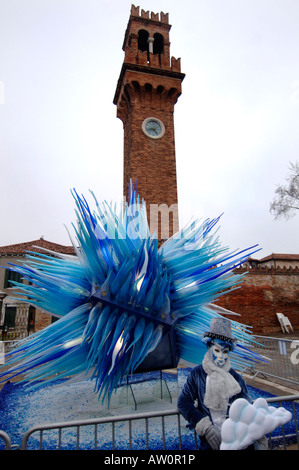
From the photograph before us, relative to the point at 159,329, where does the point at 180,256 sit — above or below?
above

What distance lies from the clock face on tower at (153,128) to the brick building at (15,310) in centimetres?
714

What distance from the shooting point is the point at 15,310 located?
55.6ft

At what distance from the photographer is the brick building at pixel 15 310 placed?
541 inches

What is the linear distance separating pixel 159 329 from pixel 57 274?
1.18 meters

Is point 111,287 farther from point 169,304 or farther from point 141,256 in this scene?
point 169,304

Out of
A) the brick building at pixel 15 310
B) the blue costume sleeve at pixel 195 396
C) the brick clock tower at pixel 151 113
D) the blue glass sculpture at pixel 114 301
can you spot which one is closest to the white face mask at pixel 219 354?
the blue costume sleeve at pixel 195 396

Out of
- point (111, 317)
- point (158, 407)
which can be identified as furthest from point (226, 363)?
point (158, 407)

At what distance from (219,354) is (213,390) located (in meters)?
0.21

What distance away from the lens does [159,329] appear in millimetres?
2834

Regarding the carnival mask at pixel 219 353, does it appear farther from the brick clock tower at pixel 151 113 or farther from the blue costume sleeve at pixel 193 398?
the brick clock tower at pixel 151 113

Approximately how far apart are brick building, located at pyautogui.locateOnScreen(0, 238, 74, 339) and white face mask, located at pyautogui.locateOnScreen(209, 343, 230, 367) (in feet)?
32.4

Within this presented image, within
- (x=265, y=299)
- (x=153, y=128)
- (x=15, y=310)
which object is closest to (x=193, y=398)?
(x=153, y=128)

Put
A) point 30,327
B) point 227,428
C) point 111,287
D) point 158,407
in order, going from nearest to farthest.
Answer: point 227,428, point 111,287, point 158,407, point 30,327

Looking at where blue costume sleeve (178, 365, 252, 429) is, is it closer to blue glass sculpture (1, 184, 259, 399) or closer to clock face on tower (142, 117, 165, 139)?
blue glass sculpture (1, 184, 259, 399)
